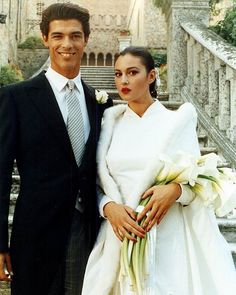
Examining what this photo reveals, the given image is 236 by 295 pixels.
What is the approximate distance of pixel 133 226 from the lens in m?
2.02

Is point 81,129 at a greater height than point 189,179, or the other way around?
point 81,129

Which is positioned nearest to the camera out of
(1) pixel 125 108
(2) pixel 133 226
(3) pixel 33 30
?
(2) pixel 133 226

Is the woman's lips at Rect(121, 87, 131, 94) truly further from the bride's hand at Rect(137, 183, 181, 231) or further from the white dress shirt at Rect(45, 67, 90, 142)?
the bride's hand at Rect(137, 183, 181, 231)

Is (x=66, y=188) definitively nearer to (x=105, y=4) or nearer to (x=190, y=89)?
(x=190, y=89)

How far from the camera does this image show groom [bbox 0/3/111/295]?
7.08ft

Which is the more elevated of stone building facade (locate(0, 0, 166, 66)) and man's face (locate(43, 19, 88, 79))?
stone building facade (locate(0, 0, 166, 66))

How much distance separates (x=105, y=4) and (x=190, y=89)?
89.6 feet

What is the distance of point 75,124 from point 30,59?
16815 mm

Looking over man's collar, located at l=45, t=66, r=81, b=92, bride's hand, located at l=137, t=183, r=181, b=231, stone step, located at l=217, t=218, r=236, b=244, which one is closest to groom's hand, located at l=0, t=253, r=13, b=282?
bride's hand, located at l=137, t=183, r=181, b=231

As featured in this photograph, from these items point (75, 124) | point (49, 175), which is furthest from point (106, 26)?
point (49, 175)


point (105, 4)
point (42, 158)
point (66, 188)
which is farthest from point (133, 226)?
point (105, 4)

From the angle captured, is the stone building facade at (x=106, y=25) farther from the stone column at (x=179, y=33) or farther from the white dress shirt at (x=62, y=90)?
the white dress shirt at (x=62, y=90)

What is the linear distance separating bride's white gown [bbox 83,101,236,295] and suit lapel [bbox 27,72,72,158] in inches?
9.4

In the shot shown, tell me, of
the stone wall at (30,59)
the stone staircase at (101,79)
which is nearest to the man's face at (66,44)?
the stone staircase at (101,79)
